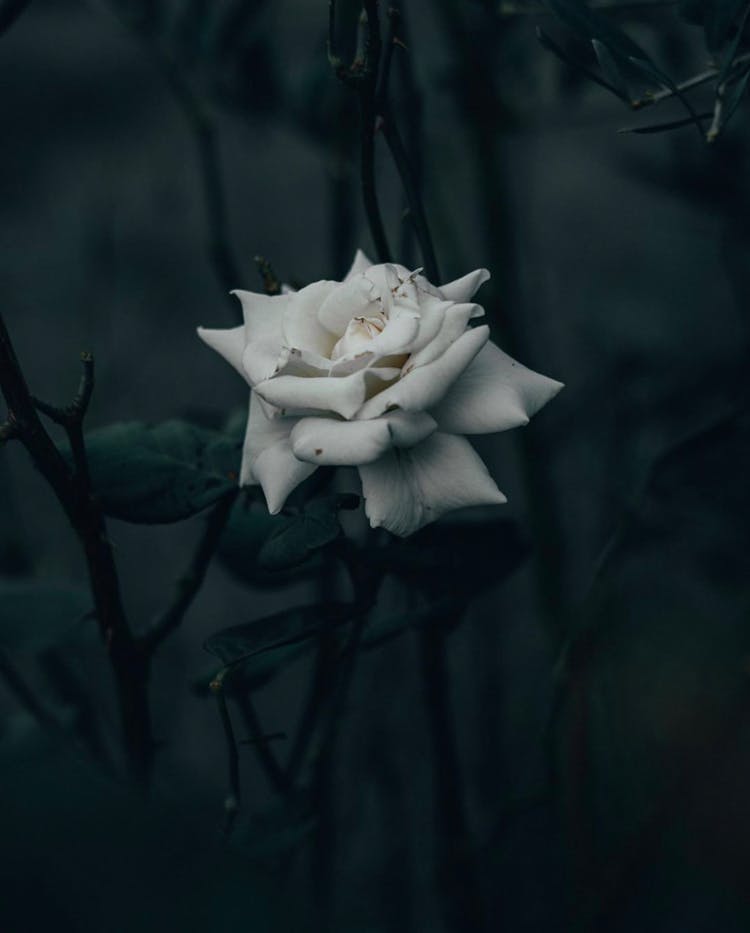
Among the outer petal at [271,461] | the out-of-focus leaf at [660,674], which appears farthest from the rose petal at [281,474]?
Answer: the out-of-focus leaf at [660,674]

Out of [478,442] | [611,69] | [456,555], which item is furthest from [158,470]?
[478,442]

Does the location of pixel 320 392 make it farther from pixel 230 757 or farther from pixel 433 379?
pixel 230 757

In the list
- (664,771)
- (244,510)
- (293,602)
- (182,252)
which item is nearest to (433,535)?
(244,510)

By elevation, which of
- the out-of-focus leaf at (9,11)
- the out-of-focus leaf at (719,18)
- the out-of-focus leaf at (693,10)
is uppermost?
the out-of-focus leaf at (9,11)

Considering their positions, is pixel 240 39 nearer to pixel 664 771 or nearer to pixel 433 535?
pixel 433 535

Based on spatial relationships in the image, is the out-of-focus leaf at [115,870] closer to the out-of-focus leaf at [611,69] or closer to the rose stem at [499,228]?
the out-of-focus leaf at [611,69]

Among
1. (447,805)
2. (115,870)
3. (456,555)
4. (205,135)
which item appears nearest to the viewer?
(115,870)
